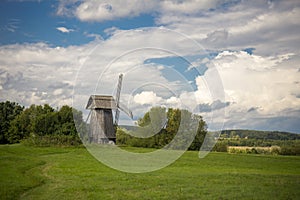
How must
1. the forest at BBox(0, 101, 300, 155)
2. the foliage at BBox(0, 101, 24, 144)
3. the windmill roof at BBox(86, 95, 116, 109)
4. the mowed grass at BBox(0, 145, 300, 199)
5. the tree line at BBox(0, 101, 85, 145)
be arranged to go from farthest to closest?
the foliage at BBox(0, 101, 24, 144) → the tree line at BBox(0, 101, 85, 145) → the windmill roof at BBox(86, 95, 116, 109) → the forest at BBox(0, 101, 300, 155) → the mowed grass at BBox(0, 145, 300, 199)

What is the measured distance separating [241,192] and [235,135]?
6669 centimetres

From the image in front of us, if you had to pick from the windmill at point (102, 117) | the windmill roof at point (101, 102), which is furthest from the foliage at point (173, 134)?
the windmill roof at point (101, 102)

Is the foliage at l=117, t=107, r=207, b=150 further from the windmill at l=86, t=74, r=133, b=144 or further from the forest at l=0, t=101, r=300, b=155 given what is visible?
the windmill at l=86, t=74, r=133, b=144

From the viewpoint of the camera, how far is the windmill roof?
53.9 meters

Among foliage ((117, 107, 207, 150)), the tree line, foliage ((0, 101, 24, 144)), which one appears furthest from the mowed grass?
foliage ((0, 101, 24, 144))

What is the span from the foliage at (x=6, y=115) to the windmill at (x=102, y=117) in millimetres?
31954

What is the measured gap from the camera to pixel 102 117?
54.1 metres

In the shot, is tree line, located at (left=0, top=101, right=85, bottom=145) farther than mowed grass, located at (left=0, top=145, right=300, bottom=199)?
Yes

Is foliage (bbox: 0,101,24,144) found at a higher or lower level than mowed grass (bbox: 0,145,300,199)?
higher

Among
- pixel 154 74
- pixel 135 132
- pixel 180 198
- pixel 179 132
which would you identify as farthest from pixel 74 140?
pixel 180 198

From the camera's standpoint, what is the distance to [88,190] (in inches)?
778

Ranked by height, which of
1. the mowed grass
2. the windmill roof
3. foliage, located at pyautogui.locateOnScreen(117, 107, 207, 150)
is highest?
the windmill roof

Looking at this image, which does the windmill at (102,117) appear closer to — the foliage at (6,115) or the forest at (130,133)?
the forest at (130,133)

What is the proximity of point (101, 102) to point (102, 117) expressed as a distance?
→ 2.13 meters
